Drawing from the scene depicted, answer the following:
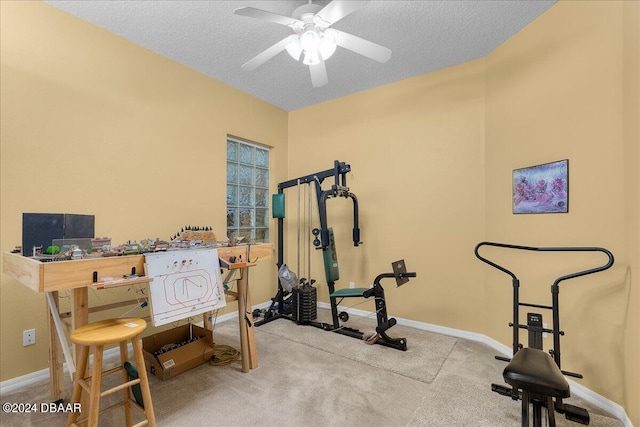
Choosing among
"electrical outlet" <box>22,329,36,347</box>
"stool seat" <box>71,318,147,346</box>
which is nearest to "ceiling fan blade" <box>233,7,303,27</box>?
"stool seat" <box>71,318,147,346</box>

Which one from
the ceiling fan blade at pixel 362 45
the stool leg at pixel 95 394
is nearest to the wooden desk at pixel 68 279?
the stool leg at pixel 95 394

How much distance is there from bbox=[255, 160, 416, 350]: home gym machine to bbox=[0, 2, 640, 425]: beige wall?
1.79 ft

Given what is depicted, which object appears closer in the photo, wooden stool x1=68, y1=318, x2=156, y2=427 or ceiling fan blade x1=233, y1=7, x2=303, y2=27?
wooden stool x1=68, y1=318, x2=156, y2=427

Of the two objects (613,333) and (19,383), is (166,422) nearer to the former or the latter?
(19,383)

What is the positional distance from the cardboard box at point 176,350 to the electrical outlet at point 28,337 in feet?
2.59

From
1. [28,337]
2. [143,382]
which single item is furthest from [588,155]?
[28,337]

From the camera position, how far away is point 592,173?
2066 millimetres

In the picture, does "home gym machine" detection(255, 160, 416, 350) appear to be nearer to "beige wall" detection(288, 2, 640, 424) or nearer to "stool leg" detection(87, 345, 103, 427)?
"beige wall" detection(288, 2, 640, 424)

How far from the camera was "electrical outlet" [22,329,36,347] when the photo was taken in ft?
7.30


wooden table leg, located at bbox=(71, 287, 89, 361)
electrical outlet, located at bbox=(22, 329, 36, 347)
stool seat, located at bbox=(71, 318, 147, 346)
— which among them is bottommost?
electrical outlet, located at bbox=(22, 329, 36, 347)

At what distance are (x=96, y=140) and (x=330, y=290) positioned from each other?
9.02ft

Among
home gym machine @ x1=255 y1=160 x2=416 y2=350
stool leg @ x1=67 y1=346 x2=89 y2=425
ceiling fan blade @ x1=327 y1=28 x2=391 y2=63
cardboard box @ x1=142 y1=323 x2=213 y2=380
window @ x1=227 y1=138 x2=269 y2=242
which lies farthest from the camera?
window @ x1=227 y1=138 x2=269 y2=242

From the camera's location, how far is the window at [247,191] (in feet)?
12.7

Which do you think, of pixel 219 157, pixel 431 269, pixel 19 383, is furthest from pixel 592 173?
pixel 19 383
